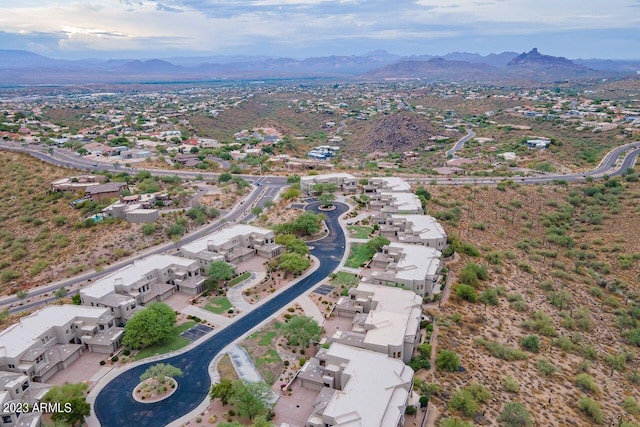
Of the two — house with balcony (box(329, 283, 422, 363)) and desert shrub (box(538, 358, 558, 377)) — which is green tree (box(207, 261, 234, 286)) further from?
desert shrub (box(538, 358, 558, 377))

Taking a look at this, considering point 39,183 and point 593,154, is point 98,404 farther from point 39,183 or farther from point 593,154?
point 593,154

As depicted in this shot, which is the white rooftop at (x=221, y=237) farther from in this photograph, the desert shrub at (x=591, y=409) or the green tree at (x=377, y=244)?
the desert shrub at (x=591, y=409)

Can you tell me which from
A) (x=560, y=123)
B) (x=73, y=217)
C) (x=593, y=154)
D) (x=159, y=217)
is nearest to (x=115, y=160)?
(x=73, y=217)

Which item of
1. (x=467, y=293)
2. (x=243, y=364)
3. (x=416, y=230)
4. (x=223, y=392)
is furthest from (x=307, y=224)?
(x=223, y=392)

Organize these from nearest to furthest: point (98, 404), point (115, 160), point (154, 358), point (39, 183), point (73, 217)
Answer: point (98, 404) → point (154, 358) → point (73, 217) → point (39, 183) → point (115, 160)

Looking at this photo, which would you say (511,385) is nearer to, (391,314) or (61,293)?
(391,314)

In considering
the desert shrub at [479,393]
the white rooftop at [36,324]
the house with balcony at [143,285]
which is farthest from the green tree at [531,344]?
the white rooftop at [36,324]
